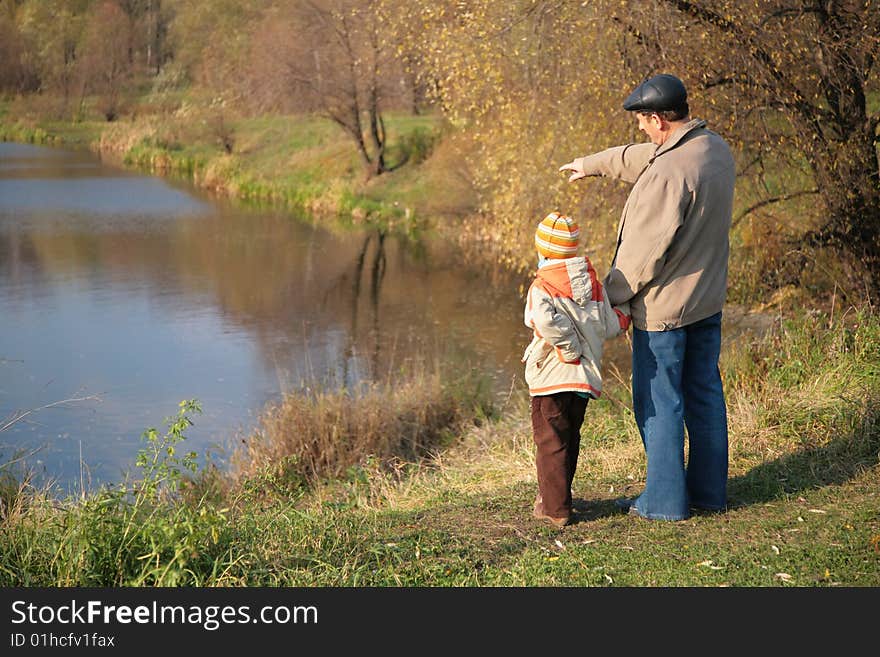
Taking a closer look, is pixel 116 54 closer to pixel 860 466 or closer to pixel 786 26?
pixel 786 26

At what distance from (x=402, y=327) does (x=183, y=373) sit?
3660mm

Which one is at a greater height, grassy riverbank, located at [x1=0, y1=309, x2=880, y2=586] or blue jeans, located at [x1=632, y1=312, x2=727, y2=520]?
blue jeans, located at [x1=632, y1=312, x2=727, y2=520]

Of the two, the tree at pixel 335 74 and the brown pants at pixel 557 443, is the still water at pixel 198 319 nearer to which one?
the brown pants at pixel 557 443

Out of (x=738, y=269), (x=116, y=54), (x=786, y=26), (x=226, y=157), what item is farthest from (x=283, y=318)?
(x=116, y=54)

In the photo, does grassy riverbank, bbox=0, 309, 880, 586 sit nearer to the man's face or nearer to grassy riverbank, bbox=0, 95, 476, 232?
the man's face

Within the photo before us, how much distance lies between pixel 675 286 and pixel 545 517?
123 cm

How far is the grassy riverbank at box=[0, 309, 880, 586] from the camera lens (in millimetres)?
4207

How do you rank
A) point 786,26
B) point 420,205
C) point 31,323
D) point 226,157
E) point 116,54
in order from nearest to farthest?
point 786,26
point 31,323
point 420,205
point 226,157
point 116,54

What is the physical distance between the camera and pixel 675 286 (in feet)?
15.9

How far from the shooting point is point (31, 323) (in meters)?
15.2

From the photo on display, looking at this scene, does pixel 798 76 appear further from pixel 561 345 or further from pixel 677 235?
pixel 561 345

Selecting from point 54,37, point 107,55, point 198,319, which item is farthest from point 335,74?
point 107,55

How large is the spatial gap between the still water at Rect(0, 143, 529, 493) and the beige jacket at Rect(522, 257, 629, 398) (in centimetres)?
374

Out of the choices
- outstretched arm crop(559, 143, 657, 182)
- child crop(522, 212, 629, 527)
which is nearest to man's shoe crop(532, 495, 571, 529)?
child crop(522, 212, 629, 527)
